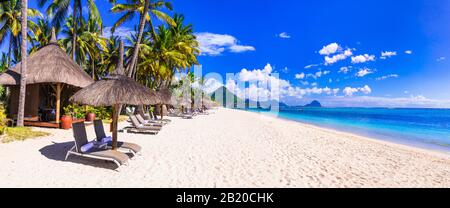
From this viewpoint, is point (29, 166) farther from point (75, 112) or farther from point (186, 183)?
point (75, 112)

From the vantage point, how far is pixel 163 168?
5039 mm

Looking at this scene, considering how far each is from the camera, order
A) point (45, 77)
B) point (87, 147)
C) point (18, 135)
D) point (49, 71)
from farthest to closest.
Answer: point (49, 71) < point (45, 77) < point (18, 135) < point (87, 147)

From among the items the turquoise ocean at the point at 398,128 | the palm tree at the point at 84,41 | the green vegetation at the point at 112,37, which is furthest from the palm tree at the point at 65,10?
the turquoise ocean at the point at 398,128

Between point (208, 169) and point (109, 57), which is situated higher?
point (109, 57)

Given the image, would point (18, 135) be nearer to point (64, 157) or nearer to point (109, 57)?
point (64, 157)

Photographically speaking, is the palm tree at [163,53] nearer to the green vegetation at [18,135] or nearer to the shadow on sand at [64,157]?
the green vegetation at [18,135]

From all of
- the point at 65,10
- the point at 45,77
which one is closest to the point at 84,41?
the point at 65,10

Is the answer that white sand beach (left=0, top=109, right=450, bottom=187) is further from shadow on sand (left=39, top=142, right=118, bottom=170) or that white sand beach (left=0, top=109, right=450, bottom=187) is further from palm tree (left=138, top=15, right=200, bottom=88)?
palm tree (left=138, top=15, right=200, bottom=88)

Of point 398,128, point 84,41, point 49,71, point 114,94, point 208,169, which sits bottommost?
point 398,128

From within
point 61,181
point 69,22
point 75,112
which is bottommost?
point 61,181

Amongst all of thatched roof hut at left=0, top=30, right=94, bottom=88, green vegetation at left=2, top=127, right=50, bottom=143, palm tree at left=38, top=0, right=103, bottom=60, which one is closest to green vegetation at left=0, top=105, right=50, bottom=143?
green vegetation at left=2, top=127, right=50, bottom=143

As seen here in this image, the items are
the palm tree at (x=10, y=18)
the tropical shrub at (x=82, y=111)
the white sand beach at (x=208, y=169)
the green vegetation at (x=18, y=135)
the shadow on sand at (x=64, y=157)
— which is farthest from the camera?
the palm tree at (x=10, y=18)
